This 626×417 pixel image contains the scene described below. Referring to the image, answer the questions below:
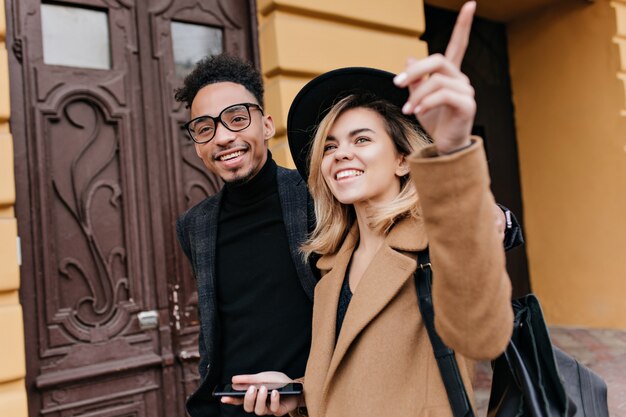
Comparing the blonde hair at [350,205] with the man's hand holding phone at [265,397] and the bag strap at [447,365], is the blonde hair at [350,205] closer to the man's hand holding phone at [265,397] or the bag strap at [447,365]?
the bag strap at [447,365]

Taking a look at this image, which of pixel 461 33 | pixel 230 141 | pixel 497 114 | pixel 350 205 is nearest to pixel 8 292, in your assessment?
pixel 230 141

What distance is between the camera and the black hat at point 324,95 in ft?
5.02

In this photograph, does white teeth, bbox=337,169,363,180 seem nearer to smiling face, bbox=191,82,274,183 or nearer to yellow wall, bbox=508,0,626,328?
smiling face, bbox=191,82,274,183

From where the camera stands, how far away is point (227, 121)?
6.81ft

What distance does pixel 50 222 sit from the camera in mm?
3018

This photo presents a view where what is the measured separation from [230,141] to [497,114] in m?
4.88

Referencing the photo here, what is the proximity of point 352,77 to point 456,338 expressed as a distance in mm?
855

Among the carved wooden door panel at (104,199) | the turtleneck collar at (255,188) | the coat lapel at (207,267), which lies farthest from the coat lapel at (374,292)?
the carved wooden door panel at (104,199)

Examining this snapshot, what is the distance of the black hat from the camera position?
60.3 inches

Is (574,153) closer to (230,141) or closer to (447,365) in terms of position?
(230,141)

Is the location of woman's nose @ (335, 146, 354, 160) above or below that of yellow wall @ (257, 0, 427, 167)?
below

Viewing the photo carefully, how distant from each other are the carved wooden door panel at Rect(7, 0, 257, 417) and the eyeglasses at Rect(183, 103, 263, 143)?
1.37 m

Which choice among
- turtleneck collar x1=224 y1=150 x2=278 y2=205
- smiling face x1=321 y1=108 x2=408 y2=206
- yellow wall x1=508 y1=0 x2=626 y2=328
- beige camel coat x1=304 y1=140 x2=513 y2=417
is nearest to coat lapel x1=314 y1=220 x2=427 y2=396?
beige camel coat x1=304 y1=140 x2=513 y2=417

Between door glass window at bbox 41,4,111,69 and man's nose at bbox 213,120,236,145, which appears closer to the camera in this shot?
man's nose at bbox 213,120,236,145
